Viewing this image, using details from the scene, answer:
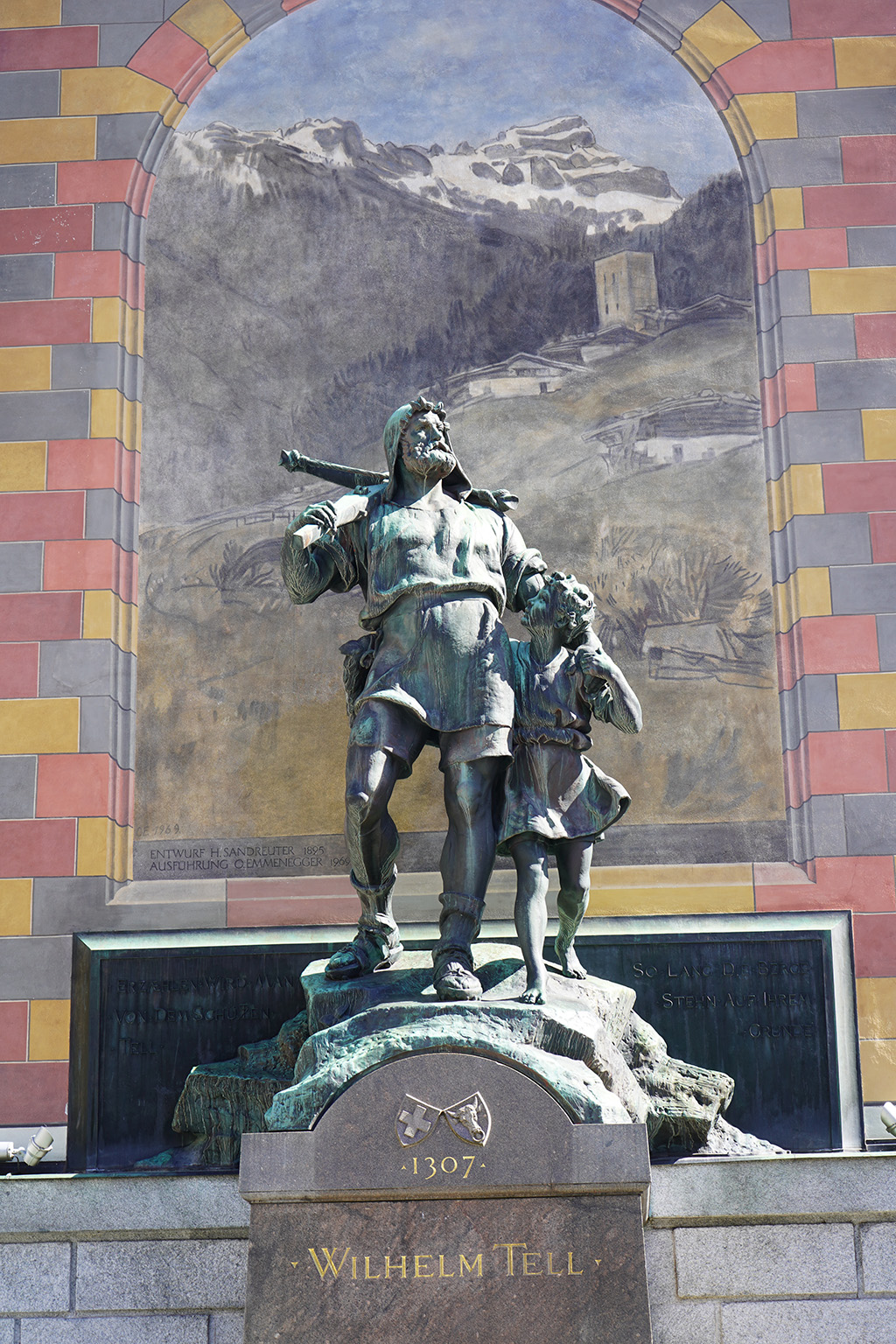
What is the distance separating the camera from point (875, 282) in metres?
7.48

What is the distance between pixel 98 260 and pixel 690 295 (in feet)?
9.13

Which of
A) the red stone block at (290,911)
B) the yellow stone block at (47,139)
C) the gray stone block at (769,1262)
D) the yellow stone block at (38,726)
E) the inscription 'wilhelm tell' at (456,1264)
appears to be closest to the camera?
the inscription 'wilhelm tell' at (456,1264)

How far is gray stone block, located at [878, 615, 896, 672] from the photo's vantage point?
7.08 m

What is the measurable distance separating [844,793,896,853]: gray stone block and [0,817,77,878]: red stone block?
130 inches

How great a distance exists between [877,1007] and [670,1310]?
6.33ft

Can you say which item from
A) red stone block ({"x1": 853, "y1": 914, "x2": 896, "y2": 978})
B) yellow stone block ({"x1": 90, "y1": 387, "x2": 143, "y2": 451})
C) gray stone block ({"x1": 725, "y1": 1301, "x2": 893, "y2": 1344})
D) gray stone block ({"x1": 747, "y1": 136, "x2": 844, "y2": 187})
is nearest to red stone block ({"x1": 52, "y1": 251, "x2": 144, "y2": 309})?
yellow stone block ({"x1": 90, "y1": 387, "x2": 143, "y2": 451})

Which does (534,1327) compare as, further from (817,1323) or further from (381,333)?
(381,333)

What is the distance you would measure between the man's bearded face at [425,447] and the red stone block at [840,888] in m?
2.39

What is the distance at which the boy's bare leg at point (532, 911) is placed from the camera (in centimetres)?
503

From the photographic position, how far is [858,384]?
7.38 meters

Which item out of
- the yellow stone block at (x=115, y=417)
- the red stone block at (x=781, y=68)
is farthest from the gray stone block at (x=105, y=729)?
the red stone block at (x=781, y=68)

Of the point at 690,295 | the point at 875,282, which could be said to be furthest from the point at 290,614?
the point at 875,282

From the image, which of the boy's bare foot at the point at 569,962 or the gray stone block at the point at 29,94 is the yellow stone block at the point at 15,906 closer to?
the boy's bare foot at the point at 569,962

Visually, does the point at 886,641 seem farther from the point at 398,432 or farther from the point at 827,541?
the point at 398,432
